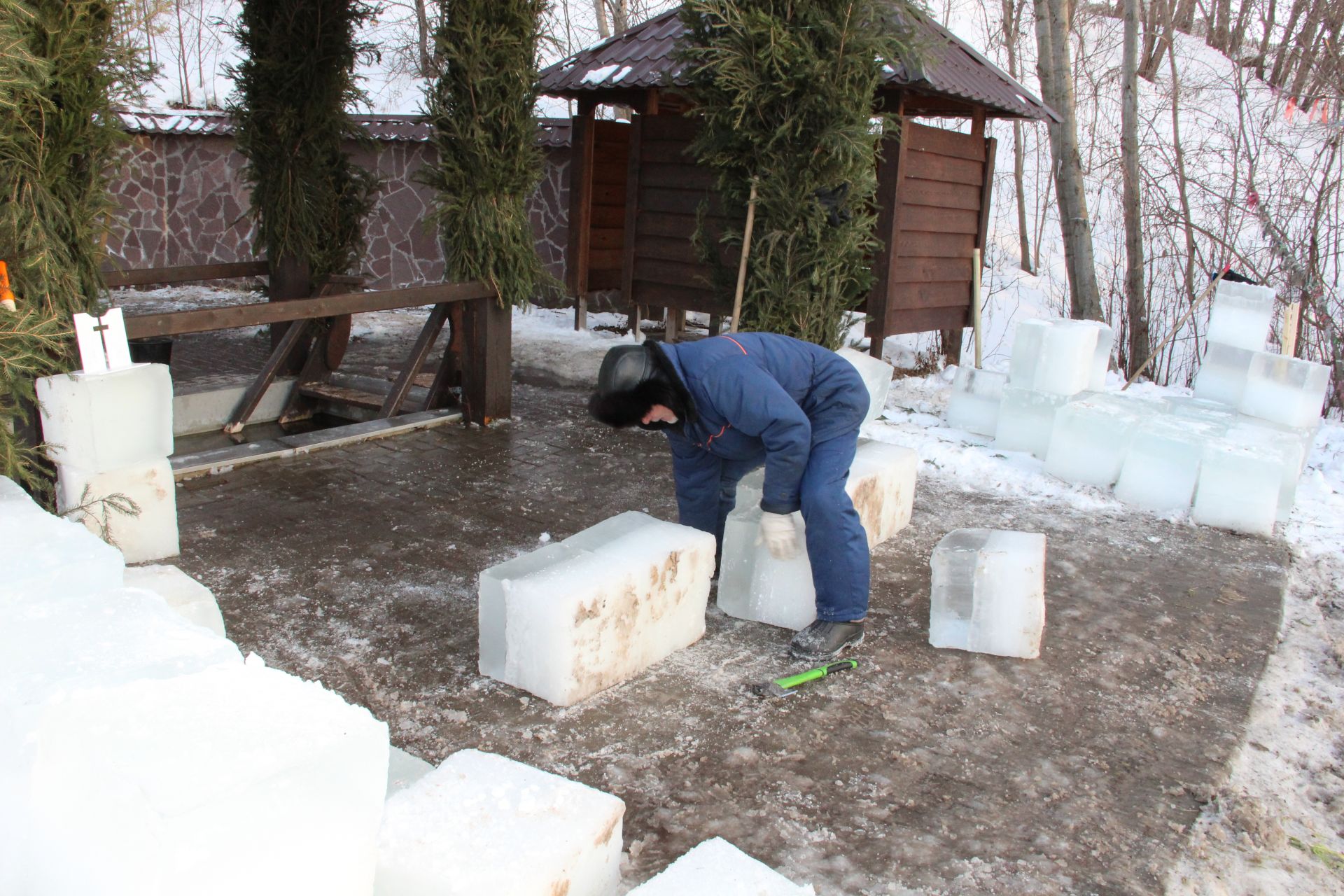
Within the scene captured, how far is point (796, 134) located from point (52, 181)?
4.02m

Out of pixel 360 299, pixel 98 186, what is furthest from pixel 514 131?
pixel 98 186

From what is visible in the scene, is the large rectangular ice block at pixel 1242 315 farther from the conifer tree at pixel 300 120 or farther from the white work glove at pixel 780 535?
the conifer tree at pixel 300 120

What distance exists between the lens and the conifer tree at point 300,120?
6.78m

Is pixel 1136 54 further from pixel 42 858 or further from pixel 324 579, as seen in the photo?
pixel 42 858

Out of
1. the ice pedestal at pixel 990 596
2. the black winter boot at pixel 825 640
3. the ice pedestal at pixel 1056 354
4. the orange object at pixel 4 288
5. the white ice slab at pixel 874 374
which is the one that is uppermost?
the orange object at pixel 4 288

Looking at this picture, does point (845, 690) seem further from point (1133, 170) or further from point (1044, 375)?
point (1133, 170)

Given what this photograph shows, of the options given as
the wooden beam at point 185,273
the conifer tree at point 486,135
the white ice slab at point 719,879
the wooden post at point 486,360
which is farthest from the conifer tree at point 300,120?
the white ice slab at point 719,879

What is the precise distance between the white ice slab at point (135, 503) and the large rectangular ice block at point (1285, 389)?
5725 mm

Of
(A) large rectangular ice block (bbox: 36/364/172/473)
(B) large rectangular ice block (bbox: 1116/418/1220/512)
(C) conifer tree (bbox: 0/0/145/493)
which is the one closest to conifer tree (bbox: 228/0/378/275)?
(C) conifer tree (bbox: 0/0/145/493)

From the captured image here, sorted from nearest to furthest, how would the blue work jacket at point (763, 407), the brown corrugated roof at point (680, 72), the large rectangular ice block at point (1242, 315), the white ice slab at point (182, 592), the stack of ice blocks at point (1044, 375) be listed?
the white ice slab at point (182, 592)
the blue work jacket at point (763, 407)
the large rectangular ice block at point (1242, 315)
the stack of ice blocks at point (1044, 375)
the brown corrugated roof at point (680, 72)

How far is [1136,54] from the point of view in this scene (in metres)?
Answer: 9.49

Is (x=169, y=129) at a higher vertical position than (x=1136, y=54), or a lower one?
lower

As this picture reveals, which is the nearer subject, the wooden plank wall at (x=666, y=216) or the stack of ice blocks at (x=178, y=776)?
the stack of ice blocks at (x=178, y=776)

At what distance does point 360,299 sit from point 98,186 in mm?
1808
